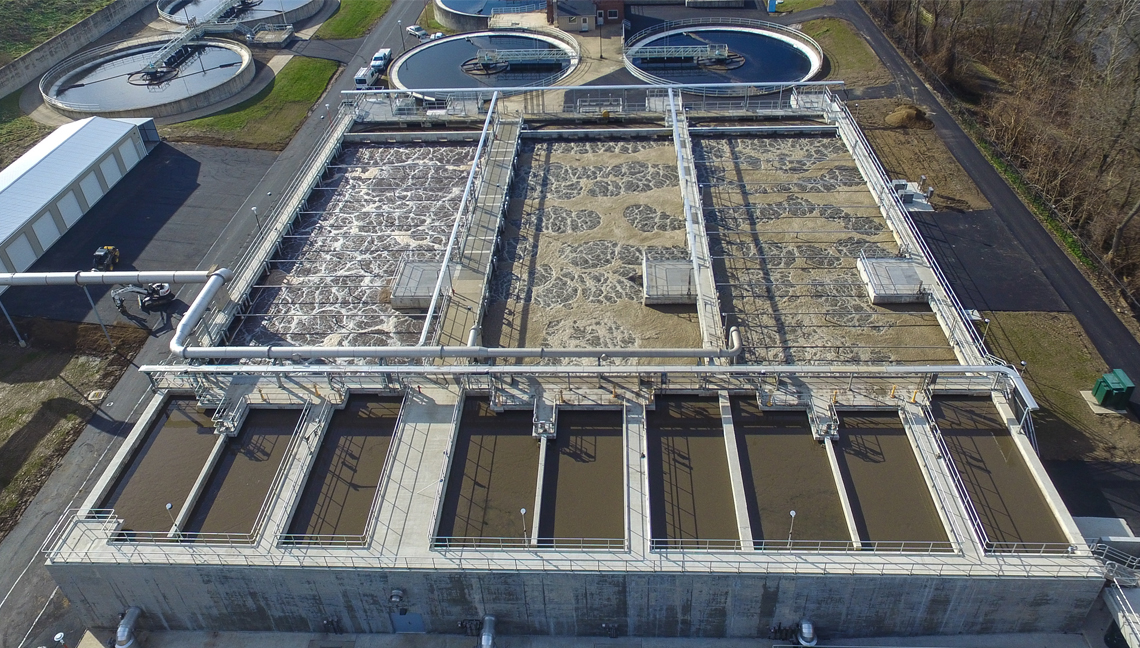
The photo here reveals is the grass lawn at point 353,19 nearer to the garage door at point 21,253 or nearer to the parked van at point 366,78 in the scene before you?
the parked van at point 366,78

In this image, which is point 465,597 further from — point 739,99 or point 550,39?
point 550,39

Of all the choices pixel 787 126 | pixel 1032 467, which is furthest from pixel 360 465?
pixel 787 126

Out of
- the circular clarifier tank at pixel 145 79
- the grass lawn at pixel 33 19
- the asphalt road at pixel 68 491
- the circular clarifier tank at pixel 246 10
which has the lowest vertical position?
the asphalt road at pixel 68 491

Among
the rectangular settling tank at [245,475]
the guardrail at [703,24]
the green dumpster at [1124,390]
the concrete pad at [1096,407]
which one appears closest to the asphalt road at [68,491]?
the rectangular settling tank at [245,475]

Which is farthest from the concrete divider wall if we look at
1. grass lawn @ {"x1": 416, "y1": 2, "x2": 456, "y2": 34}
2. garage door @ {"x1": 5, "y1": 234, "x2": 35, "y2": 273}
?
grass lawn @ {"x1": 416, "y1": 2, "x2": 456, "y2": 34}

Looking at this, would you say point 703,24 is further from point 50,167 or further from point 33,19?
point 33,19

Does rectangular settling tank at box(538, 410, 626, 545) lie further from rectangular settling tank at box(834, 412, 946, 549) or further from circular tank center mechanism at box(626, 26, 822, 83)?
circular tank center mechanism at box(626, 26, 822, 83)

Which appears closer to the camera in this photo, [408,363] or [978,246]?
[408,363]
